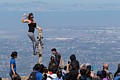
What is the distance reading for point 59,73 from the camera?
60.3ft

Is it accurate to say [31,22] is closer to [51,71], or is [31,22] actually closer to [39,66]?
[51,71]

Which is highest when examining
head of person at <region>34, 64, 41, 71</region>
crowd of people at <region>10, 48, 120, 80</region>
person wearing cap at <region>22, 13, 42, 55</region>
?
person wearing cap at <region>22, 13, 42, 55</region>

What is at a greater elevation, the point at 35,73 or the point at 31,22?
the point at 31,22

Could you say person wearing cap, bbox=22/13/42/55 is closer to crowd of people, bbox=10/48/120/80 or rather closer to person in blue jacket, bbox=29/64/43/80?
crowd of people, bbox=10/48/120/80

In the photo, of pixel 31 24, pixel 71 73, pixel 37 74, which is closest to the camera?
pixel 37 74

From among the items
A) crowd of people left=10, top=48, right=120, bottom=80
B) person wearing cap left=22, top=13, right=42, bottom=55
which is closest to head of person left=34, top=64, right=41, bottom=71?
crowd of people left=10, top=48, right=120, bottom=80

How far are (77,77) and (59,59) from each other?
3992mm

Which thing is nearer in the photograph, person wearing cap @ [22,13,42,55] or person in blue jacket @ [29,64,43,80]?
person in blue jacket @ [29,64,43,80]

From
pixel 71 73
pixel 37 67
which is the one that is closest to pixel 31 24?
pixel 71 73

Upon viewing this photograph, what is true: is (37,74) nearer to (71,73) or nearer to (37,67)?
(37,67)

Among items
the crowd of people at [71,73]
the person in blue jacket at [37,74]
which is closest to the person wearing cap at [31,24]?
the crowd of people at [71,73]

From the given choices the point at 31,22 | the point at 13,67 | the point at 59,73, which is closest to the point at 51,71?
the point at 59,73

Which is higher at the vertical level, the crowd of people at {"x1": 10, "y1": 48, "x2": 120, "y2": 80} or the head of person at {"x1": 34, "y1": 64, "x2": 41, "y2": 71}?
the head of person at {"x1": 34, "y1": 64, "x2": 41, "y2": 71}

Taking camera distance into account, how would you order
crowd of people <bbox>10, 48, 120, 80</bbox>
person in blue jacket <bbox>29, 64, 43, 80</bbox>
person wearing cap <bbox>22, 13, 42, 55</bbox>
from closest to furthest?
person in blue jacket <bbox>29, 64, 43, 80</bbox>
crowd of people <bbox>10, 48, 120, 80</bbox>
person wearing cap <bbox>22, 13, 42, 55</bbox>
